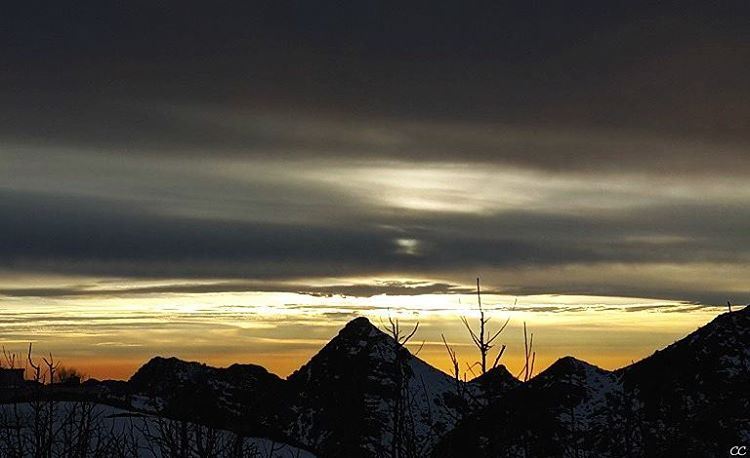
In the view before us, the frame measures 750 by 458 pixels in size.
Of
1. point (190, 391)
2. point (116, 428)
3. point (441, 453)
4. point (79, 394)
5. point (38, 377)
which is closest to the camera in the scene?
point (441, 453)

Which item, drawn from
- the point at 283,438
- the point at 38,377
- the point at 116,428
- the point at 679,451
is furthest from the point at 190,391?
the point at 679,451

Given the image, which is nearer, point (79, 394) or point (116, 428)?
point (116, 428)

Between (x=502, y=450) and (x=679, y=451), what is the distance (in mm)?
3827

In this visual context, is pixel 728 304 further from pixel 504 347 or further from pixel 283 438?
pixel 283 438

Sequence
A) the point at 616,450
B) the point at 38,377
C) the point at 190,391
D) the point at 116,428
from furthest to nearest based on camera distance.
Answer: the point at 116,428, the point at 190,391, the point at 38,377, the point at 616,450

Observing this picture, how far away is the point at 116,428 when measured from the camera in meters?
70.1

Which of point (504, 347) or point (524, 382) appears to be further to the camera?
point (524, 382)

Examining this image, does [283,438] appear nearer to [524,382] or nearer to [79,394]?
[79,394]

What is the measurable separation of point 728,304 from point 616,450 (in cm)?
521

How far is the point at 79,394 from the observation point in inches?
2997

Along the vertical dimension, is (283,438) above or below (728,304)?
below

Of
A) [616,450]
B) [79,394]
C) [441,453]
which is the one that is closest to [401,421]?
[441,453]

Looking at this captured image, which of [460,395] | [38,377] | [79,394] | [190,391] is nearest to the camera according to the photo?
[460,395]

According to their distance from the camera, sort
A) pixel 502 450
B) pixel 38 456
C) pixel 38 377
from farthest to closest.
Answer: pixel 38 377 < pixel 38 456 < pixel 502 450
